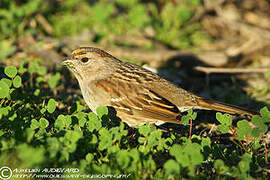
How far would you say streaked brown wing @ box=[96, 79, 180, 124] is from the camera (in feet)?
15.0

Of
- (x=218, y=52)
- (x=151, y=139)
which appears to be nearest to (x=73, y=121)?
(x=151, y=139)

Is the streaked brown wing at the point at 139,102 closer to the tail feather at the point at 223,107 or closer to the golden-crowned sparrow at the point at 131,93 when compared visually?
the golden-crowned sparrow at the point at 131,93

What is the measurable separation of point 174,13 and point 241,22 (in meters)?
1.84

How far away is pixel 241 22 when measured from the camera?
877cm

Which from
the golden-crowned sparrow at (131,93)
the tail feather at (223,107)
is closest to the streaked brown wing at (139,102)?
the golden-crowned sparrow at (131,93)

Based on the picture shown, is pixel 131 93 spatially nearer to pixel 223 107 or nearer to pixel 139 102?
pixel 139 102

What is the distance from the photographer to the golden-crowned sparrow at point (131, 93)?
465 cm

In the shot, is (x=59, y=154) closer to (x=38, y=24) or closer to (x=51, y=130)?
(x=51, y=130)

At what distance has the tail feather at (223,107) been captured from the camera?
463 centimetres

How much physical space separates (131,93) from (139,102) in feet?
0.63

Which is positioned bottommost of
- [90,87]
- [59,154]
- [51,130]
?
[59,154]

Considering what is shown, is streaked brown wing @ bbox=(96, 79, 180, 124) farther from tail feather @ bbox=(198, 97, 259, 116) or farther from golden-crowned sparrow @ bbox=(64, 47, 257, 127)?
tail feather @ bbox=(198, 97, 259, 116)

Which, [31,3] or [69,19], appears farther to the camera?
[69,19]

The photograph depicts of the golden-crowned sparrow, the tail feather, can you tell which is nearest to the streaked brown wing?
the golden-crowned sparrow
